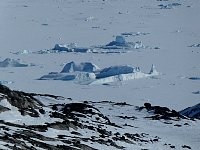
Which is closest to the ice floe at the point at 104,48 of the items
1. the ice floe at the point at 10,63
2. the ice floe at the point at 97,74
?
the ice floe at the point at 10,63

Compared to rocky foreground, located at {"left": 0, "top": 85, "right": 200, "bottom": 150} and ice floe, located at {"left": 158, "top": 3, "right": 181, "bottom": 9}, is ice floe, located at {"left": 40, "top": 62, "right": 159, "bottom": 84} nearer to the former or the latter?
rocky foreground, located at {"left": 0, "top": 85, "right": 200, "bottom": 150}

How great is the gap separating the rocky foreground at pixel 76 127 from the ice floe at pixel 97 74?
2892 cm

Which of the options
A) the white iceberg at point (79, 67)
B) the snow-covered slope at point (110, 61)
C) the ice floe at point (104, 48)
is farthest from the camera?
the ice floe at point (104, 48)

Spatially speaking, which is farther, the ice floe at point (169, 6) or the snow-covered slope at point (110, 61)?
the ice floe at point (169, 6)

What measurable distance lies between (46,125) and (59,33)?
94297 mm

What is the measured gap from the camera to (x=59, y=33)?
118688 mm

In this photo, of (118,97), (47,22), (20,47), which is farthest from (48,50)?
(47,22)

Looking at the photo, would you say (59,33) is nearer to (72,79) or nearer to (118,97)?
(72,79)

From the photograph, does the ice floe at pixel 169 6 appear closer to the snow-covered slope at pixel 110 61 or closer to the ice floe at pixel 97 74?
the snow-covered slope at pixel 110 61

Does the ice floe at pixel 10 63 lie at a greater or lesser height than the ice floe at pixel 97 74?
greater

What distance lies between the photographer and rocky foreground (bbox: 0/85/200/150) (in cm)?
2219

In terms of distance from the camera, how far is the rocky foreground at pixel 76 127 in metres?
22.2

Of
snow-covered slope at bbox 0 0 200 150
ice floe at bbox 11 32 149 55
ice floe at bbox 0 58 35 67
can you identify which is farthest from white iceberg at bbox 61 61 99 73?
ice floe at bbox 11 32 149 55

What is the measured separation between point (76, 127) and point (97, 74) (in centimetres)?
4497
